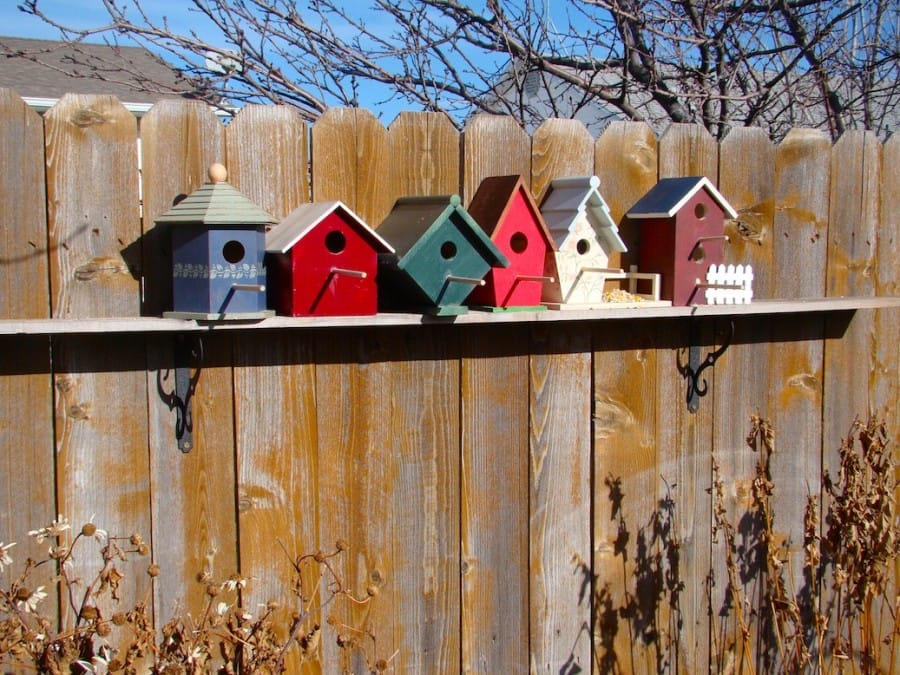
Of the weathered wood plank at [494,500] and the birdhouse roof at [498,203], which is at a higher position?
the birdhouse roof at [498,203]

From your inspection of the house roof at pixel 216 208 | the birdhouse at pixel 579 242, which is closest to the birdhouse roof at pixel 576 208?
the birdhouse at pixel 579 242

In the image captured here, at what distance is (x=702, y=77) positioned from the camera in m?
4.28

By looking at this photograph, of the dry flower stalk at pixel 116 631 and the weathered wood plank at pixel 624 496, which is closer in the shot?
the dry flower stalk at pixel 116 631

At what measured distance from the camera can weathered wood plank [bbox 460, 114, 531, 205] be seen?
7.77ft

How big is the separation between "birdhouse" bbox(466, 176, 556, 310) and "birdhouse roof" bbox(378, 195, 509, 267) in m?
0.06

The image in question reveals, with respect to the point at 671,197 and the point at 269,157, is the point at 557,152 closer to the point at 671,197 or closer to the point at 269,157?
the point at 671,197

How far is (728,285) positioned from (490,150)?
77 cm

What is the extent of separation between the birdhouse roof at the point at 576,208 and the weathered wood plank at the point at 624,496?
1.00 ft

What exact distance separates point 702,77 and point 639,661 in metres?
2.78

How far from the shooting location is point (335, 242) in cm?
207

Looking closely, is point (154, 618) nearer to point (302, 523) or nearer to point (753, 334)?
point (302, 523)

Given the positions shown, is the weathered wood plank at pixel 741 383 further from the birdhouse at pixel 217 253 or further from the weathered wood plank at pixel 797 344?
the birdhouse at pixel 217 253

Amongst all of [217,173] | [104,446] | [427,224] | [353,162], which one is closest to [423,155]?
[353,162]

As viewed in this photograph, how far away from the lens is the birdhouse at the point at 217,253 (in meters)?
1.89
